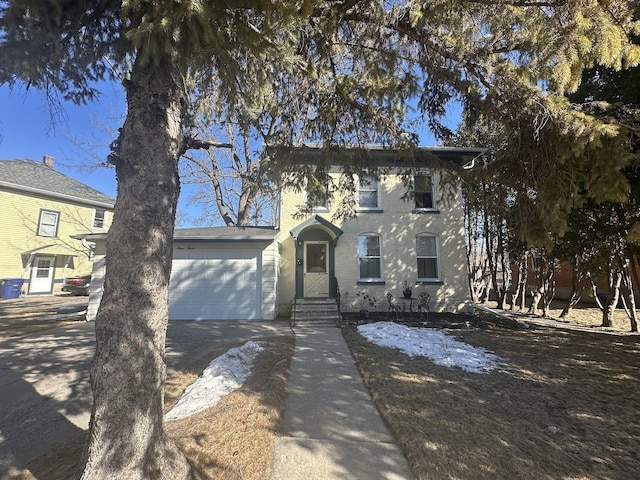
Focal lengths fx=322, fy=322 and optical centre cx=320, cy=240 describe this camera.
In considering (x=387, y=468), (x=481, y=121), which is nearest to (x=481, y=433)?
(x=387, y=468)

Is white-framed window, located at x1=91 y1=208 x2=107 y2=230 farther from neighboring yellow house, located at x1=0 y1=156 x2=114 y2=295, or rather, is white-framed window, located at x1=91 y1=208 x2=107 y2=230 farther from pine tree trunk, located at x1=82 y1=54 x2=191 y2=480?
pine tree trunk, located at x1=82 y1=54 x2=191 y2=480

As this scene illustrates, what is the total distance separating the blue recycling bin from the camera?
1653 centimetres

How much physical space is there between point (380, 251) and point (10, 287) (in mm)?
18963

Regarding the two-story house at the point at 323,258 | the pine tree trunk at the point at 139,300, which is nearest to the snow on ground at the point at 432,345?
the two-story house at the point at 323,258

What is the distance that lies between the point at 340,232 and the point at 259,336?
15.5 ft

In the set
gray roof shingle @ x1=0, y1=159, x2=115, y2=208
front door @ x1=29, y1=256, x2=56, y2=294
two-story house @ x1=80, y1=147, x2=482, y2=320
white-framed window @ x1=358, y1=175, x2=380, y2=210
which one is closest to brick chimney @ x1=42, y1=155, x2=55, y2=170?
gray roof shingle @ x1=0, y1=159, x2=115, y2=208

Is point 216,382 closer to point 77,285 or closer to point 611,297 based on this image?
point 611,297

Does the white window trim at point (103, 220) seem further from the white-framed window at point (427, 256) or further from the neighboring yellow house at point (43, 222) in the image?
the white-framed window at point (427, 256)

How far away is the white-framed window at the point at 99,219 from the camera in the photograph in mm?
21594

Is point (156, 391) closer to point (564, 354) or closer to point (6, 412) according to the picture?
point (6, 412)

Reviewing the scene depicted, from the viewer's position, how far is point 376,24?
404 cm

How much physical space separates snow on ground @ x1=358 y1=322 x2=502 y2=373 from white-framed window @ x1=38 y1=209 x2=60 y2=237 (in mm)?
20175

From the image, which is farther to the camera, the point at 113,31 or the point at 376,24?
the point at 376,24

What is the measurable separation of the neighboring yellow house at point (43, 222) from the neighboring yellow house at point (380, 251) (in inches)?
474
